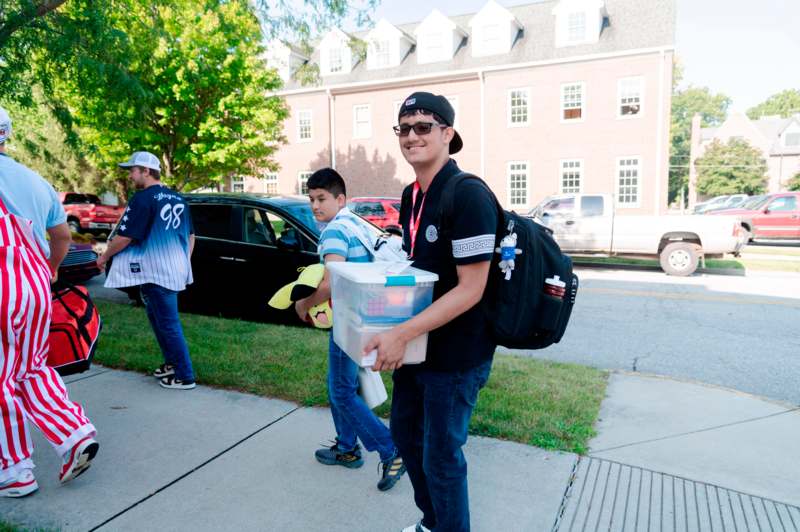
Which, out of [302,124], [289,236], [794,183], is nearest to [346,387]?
[289,236]

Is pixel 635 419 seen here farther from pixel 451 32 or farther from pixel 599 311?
pixel 451 32

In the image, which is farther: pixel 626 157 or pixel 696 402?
pixel 626 157

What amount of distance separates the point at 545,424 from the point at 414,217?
229 cm

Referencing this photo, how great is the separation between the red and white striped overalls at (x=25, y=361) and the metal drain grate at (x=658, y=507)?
266 centimetres

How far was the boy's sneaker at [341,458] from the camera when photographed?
11.1 feet

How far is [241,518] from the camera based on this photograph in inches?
111

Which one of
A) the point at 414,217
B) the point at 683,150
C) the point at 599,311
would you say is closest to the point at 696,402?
the point at 414,217

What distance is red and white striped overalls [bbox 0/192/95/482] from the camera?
2.78 meters

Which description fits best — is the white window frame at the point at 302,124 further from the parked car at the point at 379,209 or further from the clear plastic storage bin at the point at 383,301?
the clear plastic storage bin at the point at 383,301

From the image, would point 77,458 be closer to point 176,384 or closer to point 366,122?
point 176,384

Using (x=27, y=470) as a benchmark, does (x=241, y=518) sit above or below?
below

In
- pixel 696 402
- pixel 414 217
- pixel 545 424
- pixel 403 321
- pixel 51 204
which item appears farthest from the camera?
pixel 696 402

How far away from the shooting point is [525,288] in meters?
2.06

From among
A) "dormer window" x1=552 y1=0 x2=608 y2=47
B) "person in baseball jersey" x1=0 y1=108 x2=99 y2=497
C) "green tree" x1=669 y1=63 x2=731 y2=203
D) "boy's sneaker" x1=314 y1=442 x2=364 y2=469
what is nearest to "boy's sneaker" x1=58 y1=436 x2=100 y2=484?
"person in baseball jersey" x1=0 y1=108 x2=99 y2=497
